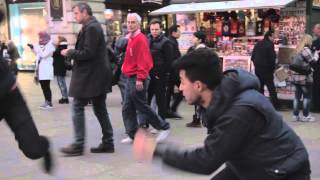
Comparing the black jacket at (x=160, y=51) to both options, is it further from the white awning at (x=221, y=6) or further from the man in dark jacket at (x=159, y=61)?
the white awning at (x=221, y=6)

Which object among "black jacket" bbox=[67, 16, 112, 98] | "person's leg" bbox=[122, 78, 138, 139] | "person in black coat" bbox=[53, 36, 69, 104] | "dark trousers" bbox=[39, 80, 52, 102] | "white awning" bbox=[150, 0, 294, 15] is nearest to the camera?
"black jacket" bbox=[67, 16, 112, 98]

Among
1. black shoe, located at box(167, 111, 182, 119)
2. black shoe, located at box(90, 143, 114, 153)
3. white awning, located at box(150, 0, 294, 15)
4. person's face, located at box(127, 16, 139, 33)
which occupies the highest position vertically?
white awning, located at box(150, 0, 294, 15)

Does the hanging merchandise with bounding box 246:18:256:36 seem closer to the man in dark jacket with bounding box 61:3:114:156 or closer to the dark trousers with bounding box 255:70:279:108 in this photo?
the dark trousers with bounding box 255:70:279:108

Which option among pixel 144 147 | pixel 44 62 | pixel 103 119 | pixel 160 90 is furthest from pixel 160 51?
pixel 144 147

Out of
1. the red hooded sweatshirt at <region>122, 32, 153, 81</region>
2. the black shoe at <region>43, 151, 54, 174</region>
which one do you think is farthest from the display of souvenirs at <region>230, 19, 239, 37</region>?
the black shoe at <region>43, 151, 54, 174</region>

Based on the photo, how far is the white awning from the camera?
33.9 feet

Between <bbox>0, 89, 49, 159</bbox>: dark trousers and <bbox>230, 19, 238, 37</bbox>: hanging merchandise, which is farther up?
<bbox>230, 19, 238, 37</bbox>: hanging merchandise

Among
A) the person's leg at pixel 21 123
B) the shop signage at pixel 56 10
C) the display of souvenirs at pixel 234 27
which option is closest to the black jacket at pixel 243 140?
the person's leg at pixel 21 123

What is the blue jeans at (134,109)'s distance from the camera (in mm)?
7008

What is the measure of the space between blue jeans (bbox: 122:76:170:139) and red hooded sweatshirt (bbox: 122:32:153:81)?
0.39 feet

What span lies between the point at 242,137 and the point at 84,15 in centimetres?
431

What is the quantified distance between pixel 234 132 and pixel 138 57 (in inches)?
178

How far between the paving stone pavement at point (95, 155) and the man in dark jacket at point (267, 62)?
507 mm

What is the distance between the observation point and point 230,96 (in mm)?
2572
